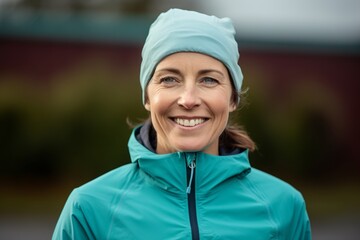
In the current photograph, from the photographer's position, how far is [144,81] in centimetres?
325

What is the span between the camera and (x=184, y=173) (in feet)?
10.2

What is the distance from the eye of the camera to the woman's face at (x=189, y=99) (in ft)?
10.1

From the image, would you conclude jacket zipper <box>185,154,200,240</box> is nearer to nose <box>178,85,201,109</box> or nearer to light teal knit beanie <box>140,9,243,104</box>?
nose <box>178,85,201,109</box>

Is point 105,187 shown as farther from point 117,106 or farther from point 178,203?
point 117,106

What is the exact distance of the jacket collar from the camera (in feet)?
10.1

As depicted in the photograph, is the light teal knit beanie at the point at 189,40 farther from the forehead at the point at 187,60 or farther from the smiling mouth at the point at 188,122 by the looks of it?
the smiling mouth at the point at 188,122

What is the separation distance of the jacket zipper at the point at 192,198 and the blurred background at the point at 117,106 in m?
8.76

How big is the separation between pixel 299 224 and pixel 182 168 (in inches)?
25.0

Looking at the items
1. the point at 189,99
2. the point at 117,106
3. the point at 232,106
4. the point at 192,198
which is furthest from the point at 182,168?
the point at 117,106

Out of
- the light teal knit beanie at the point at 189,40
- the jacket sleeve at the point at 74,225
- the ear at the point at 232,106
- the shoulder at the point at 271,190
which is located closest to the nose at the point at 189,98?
the light teal knit beanie at the point at 189,40

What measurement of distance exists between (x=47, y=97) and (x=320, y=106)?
16.8ft

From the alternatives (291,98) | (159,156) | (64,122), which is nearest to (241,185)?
(159,156)

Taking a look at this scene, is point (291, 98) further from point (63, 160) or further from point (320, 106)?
point (63, 160)

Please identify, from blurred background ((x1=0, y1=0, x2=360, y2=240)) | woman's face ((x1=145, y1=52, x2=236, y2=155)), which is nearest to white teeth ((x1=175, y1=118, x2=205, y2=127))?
woman's face ((x1=145, y1=52, x2=236, y2=155))
